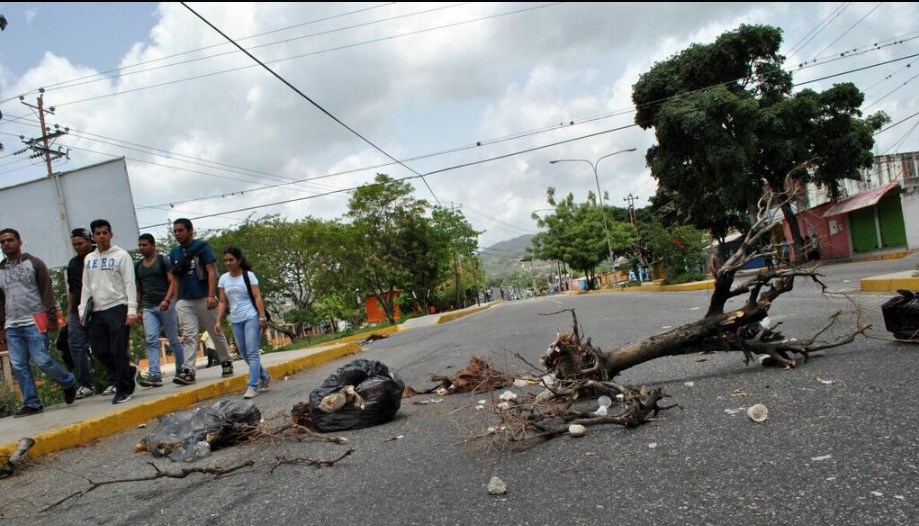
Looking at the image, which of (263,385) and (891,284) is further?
(891,284)

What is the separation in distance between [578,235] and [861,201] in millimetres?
20886

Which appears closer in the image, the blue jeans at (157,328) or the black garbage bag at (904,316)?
the black garbage bag at (904,316)

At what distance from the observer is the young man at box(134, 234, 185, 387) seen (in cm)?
641

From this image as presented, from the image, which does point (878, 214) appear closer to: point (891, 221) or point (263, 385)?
point (891, 221)

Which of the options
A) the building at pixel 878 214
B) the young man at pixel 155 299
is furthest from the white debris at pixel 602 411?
the building at pixel 878 214

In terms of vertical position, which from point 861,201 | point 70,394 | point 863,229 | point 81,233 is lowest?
point 863,229

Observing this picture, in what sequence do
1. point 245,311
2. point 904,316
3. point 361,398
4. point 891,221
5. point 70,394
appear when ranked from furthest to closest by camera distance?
point 891,221 < point 70,394 < point 245,311 < point 904,316 < point 361,398

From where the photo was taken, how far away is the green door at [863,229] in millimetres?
26938

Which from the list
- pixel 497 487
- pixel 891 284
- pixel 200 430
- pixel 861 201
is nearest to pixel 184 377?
pixel 200 430

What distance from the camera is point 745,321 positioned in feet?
13.9

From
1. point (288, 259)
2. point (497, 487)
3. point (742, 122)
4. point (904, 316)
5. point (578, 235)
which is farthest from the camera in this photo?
point (578, 235)

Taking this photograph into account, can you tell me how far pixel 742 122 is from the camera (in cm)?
2220

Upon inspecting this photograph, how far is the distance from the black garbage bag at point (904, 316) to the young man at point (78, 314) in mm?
7517

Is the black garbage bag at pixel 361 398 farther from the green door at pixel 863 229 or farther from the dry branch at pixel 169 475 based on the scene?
the green door at pixel 863 229
